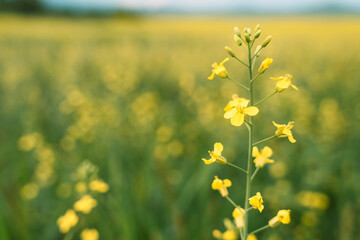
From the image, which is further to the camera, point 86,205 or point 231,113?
point 86,205

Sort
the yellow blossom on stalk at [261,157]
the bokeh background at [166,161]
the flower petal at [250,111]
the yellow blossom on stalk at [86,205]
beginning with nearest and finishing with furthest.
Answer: the flower petal at [250,111], the yellow blossom on stalk at [261,157], the yellow blossom on stalk at [86,205], the bokeh background at [166,161]

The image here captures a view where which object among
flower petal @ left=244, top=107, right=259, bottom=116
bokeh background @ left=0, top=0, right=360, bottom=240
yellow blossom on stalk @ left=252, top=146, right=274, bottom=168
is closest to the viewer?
flower petal @ left=244, top=107, right=259, bottom=116

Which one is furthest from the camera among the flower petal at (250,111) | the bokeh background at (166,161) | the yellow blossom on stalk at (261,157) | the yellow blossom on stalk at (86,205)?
the bokeh background at (166,161)

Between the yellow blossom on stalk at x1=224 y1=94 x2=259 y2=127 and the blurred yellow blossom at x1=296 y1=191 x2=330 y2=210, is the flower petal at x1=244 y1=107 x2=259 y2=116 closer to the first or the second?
the yellow blossom on stalk at x1=224 y1=94 x2=259 y2=127

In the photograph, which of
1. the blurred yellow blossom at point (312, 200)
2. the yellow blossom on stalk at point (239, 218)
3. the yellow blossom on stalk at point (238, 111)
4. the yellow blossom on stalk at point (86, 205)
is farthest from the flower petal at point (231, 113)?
the blurred yellow blossom at point (312, 200)

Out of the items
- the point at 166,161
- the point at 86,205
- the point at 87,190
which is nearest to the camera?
the point at 86,205

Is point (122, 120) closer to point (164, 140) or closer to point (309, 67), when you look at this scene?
point (164, 140)

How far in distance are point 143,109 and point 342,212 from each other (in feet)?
8.63

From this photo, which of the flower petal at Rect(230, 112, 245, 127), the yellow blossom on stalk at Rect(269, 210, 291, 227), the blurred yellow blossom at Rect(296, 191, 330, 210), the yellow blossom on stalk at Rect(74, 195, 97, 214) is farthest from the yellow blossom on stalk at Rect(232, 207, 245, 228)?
the blurred yellow blossom at Rect(296, 191, 330, 210)

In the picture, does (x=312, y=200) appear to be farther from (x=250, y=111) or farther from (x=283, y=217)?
(x=250, y=111)

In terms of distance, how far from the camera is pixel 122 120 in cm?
397

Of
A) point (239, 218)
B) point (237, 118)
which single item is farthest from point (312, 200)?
point (237, 118)

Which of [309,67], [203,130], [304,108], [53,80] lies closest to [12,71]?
[53,80]

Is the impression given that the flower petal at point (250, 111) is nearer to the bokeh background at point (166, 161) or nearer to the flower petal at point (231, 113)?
the flower petal at point (231, 113)
